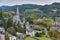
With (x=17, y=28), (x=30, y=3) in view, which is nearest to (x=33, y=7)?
(x=30, y=3)

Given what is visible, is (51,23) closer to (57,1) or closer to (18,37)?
(57,1)

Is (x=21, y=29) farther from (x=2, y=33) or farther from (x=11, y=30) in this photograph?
(x=2, y=33)

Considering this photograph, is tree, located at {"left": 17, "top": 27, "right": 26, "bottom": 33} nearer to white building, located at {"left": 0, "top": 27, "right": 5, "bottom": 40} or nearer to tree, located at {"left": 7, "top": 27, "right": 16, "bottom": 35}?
tree, located at {"left": 7, "top": 27, "right": 16, "bottom": 35}

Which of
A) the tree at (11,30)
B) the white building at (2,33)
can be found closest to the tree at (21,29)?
the tree at (11,30)

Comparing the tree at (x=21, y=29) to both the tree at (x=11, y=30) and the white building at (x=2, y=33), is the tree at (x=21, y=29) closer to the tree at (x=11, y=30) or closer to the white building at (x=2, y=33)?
the tree at (x=11, y=30)

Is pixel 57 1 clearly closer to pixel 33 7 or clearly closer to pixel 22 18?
pixel 33 7

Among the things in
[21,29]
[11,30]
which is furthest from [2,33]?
[21,29]

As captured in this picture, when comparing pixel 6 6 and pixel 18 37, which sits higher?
pixel 6 6

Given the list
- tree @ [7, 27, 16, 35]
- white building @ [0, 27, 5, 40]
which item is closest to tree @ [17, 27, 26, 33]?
tree @ [7, 27, 16, 35]

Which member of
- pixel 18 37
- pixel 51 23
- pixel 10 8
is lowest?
pixel 18 37
